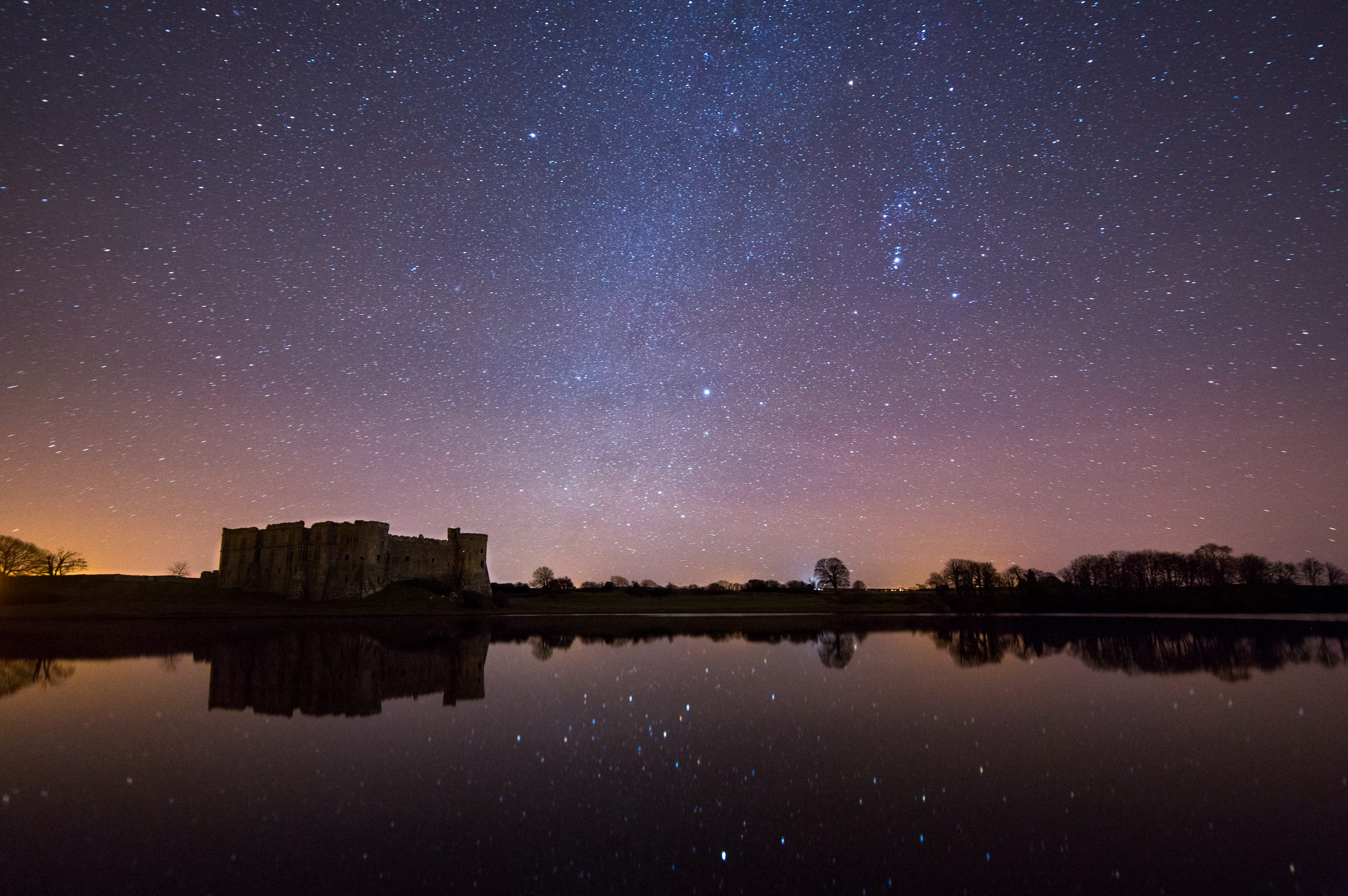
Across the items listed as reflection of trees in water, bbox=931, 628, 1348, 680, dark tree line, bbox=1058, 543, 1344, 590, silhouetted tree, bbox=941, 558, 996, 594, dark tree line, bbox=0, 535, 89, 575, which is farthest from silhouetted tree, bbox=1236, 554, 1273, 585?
dark tree line, bbox=0, 535, 89, 575

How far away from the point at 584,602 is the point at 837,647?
193ft

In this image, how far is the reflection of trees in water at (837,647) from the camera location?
90.0 ft

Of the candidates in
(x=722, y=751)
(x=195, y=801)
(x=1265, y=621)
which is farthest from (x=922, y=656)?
(x=1265, y=621)

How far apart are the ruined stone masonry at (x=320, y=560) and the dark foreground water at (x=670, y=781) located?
57724 millimetres

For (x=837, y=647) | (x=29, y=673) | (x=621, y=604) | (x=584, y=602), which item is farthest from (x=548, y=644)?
(x=621, y=604)

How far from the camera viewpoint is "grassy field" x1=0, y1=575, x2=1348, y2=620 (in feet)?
210

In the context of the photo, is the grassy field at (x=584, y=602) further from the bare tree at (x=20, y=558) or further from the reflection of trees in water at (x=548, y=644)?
the reflection of trees in water at (x=548, y=644)

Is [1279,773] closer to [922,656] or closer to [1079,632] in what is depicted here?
[922,656]

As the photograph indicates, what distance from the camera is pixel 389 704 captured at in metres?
16.7

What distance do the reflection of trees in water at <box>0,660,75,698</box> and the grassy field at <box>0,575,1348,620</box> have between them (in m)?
37.4

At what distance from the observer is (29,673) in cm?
2266

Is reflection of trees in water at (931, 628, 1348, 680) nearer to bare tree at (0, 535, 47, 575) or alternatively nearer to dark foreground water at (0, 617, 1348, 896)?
dark foreground water at (0, 617, 1348, 896)

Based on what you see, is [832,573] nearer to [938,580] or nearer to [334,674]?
[938,580]

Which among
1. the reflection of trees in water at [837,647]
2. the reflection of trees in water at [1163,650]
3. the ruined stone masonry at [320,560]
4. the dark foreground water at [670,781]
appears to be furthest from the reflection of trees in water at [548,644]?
the ruined stone masonry at [320,560]
